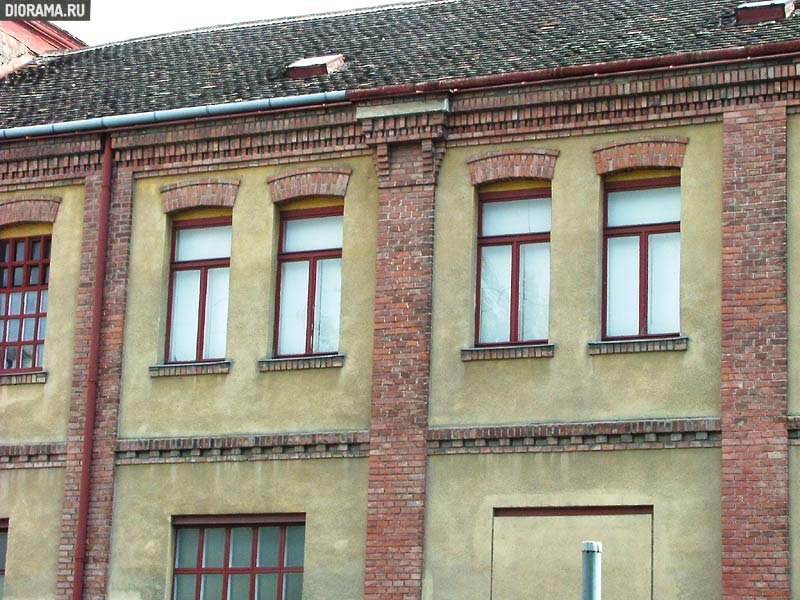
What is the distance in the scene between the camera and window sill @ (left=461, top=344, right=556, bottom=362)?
21.6m

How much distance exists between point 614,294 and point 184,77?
26.6ft

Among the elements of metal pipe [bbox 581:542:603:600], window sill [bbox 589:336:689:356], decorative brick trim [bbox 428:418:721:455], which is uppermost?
window sill [bbox 589:336:689:356]

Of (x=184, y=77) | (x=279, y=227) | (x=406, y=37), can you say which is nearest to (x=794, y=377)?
(x=279, y=227)

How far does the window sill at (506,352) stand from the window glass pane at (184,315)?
3959mm

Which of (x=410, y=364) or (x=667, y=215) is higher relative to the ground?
(x=667, y=215)

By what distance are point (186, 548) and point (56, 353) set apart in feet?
10.8

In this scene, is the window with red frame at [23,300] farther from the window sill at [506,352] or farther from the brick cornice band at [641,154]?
the brick cornice band at [641,154]

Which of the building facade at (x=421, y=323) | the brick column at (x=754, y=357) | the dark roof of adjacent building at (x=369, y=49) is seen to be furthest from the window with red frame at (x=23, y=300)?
the brick column at (x=754, y=357)

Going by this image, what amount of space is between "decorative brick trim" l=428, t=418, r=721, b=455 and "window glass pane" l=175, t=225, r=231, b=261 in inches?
162

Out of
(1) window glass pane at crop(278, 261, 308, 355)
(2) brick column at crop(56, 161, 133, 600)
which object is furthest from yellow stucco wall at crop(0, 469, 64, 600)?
(1) window glass pane at crop(278, 261, 308, 355)

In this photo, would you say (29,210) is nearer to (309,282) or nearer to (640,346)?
(309,282)

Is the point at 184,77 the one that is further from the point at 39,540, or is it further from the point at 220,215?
the point at 39,540

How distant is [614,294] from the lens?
21.8 metres

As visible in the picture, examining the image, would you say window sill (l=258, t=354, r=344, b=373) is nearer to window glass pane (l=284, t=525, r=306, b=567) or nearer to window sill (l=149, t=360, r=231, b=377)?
window sill (l=149, t=360, r=231, b=377)
